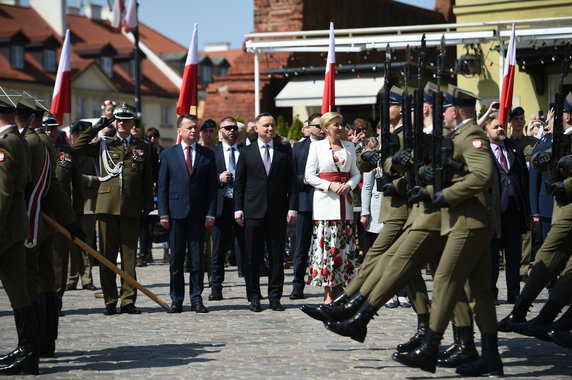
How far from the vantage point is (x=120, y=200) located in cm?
1249

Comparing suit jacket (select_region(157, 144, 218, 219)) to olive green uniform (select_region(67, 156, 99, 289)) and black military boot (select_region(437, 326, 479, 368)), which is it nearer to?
olive green uniform (select_region(67, 156, 99, 289))

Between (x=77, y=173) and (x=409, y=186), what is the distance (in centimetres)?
571

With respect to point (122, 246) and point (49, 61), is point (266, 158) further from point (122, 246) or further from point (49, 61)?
point (49, 61)

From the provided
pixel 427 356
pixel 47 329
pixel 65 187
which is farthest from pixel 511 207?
pixel 47 329

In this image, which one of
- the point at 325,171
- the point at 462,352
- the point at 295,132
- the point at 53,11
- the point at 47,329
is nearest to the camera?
the point at 462,352

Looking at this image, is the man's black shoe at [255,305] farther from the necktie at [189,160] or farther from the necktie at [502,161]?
the necktie at [502,161]

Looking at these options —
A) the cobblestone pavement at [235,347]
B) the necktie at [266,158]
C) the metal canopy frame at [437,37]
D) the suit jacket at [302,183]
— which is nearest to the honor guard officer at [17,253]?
the cobblestone pavement at [235,347]

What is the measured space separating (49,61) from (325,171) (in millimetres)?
60175

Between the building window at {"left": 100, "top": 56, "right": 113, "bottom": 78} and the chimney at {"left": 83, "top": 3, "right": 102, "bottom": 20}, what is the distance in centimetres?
1085

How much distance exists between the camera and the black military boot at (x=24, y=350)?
842 centimetres

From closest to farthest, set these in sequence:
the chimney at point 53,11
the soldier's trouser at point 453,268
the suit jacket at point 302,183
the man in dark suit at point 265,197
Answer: the soldier's trouser at point 453,268 < the man in dark suit at point 265,197 < the suit jacket at point 302,183 < the chimney at point 53,11

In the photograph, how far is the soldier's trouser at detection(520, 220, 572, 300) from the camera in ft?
32.7

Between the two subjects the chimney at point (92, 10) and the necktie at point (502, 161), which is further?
the chimney at point (92, 10)

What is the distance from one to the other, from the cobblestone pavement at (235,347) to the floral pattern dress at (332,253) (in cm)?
50
